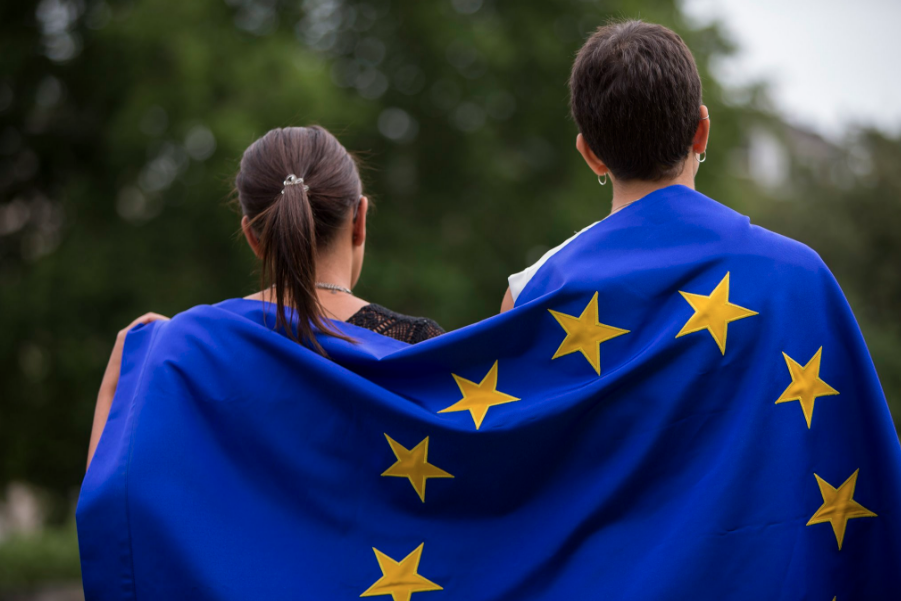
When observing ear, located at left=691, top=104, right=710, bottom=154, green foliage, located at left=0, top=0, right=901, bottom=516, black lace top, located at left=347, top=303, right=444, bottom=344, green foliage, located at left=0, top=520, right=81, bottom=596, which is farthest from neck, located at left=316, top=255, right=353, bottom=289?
green foliage, located at left=0, top=520, right=81, bottom=596

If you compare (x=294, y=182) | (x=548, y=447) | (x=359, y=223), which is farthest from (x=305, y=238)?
(x=548, y=447)

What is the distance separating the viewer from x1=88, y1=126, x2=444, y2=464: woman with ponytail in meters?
2.44

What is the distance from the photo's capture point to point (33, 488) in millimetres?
11008

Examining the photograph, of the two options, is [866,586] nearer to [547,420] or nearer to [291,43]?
[547,420]

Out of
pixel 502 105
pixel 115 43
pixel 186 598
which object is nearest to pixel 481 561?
pixel 186 598

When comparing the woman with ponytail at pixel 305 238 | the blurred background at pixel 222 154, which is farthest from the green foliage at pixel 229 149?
the woman with ponytail at pixel 305 238

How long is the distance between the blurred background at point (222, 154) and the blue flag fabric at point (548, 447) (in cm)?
653

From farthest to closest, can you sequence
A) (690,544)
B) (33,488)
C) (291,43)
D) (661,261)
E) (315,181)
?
(33,488) < (291,43) < (315,181) < (661,261) < (690,544)

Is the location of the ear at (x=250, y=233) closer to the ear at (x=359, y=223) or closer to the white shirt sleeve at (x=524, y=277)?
the ear at (x=359, y=223)

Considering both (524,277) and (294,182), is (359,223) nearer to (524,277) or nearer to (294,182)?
(294,182)

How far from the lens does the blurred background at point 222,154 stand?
9.14 meters

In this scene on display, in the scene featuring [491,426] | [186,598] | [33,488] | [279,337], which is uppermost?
[279,337]

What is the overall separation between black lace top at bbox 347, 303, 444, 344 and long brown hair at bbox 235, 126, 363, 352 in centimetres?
15

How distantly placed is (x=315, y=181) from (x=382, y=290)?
7.56 m
